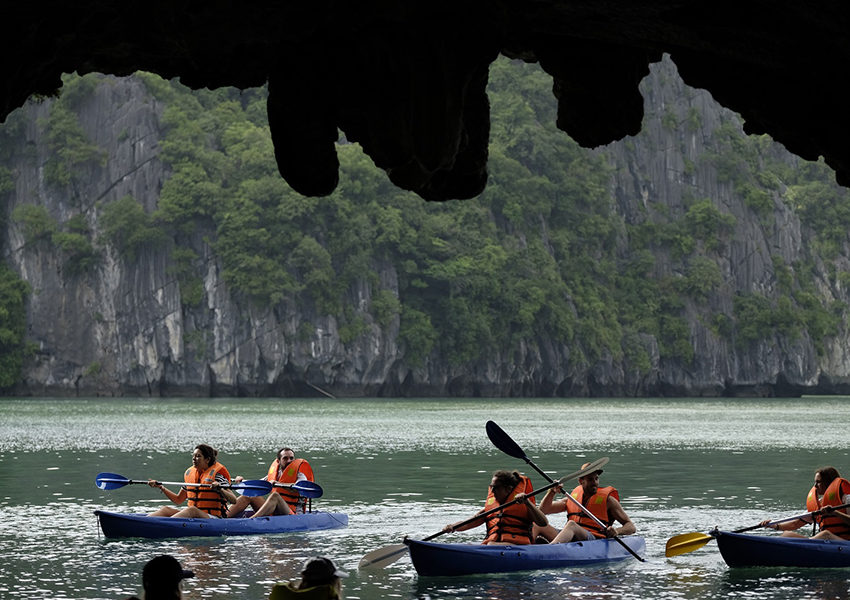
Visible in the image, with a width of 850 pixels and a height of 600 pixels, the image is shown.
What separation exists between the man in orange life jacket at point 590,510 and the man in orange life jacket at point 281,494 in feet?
11.9

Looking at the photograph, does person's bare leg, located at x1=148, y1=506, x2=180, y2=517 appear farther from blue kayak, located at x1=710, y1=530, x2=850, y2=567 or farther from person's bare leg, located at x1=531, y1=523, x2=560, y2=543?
blue kayak, located at x1=710, y1=530, x2=850, y2=567

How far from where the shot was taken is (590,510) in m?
15.0

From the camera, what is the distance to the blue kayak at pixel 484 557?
1343 cm

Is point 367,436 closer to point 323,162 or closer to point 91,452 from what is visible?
point 91,452

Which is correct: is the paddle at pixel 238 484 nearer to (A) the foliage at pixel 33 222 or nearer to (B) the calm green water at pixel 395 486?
(B) the calm green water at pixel 395 486

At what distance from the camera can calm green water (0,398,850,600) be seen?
536 inches

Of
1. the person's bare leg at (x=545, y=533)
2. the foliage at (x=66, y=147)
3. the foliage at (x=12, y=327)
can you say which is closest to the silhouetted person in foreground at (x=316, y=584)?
the person's bare leg at (x=545, y=533)

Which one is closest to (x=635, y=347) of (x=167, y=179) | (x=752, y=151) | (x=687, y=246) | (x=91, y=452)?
(x=687, y=246)

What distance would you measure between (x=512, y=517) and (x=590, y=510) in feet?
4.73

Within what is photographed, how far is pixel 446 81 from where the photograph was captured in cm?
661

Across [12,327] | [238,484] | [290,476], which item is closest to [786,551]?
[290,476]

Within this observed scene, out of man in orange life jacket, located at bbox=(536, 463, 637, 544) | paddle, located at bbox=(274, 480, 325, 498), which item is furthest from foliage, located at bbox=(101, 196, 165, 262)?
man in orange life jacket, located at bbox=(536, 463, 637, 544)

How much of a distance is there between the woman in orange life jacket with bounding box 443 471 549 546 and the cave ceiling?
20.8 feet

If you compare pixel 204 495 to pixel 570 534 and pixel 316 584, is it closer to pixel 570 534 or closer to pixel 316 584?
pixel 570 534
